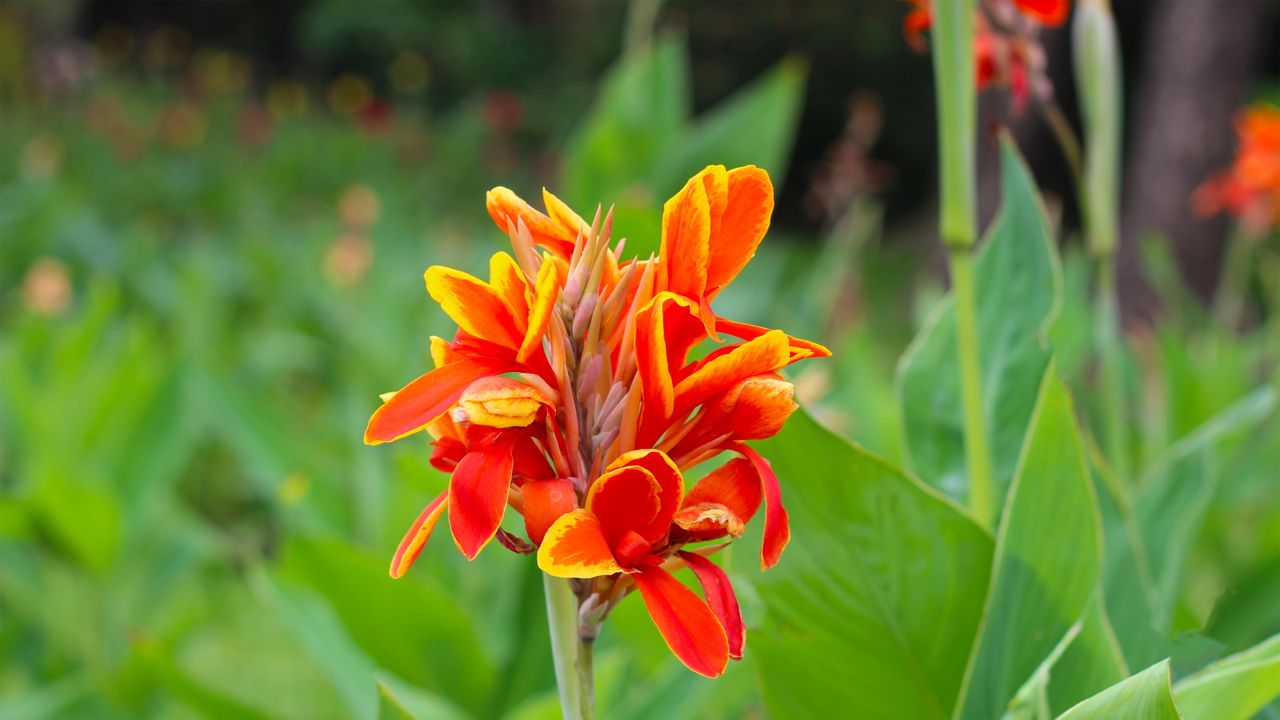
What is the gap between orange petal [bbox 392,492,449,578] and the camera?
0.47 metres

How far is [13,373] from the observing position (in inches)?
77.5

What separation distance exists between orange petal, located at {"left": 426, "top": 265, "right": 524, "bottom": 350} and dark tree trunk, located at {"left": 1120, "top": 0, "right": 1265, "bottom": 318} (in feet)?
13.9

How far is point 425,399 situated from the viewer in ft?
1.62

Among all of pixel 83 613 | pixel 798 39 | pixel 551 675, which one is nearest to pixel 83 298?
pixel 83 613

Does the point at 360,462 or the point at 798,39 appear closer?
the point at 360,462

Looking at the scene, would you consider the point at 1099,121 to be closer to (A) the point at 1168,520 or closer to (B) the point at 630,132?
(A) the point at 1168,520

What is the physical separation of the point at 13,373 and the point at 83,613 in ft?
1.50

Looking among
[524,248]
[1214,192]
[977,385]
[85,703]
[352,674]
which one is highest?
[524,248]

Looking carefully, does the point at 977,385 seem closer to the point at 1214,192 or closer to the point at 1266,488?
the point at 1266,488

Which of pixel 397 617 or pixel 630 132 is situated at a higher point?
pixel 630 132

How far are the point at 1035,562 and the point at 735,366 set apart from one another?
32cm

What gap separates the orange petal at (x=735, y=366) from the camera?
19.2 inches

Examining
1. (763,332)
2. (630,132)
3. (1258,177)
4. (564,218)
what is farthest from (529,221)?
(1258,177)

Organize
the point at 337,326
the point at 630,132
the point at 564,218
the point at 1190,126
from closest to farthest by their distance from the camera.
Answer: the point at 564,218, the point at 630,132, the point at 337,326, the point at 1190,126
